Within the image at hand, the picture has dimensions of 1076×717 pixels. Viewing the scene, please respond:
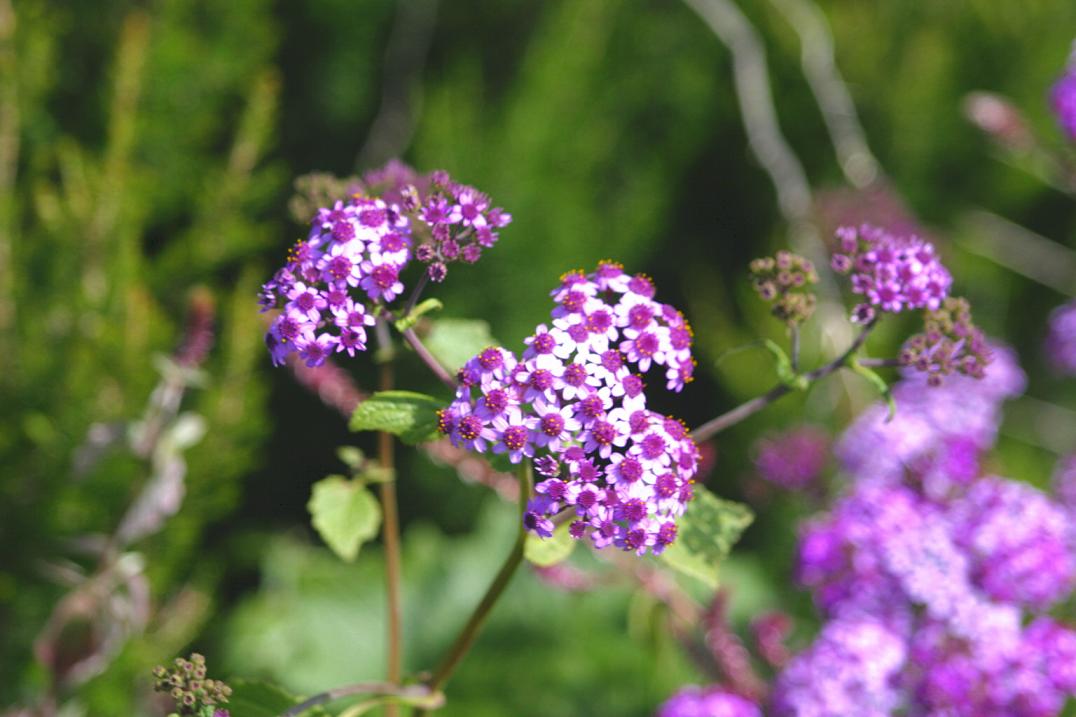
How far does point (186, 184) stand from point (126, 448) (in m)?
0.76

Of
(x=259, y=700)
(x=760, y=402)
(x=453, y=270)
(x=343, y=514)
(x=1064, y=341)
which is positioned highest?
(x=1064, y=341)

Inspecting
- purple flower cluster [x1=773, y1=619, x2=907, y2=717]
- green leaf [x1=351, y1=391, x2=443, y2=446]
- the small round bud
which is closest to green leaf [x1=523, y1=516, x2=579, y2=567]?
green leaf [x1=351, y1=391, x2=443, y2=446]

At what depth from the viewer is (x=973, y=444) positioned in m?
1.55

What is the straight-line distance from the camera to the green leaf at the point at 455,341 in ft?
3.43

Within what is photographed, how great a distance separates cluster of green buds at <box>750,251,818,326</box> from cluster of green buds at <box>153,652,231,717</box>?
1.80 ft

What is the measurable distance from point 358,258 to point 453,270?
1844mm

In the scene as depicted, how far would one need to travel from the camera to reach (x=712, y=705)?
53.2 inches

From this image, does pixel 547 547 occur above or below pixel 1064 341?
below

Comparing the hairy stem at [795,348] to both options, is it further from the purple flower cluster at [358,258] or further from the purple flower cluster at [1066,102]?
the purple flower cluster at [1066,102]

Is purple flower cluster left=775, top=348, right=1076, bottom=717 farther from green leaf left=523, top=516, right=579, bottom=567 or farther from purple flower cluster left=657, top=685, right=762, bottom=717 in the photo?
green leaf left=523, top=516, right=579, bottom=567

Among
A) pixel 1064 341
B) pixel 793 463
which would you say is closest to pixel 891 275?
pixel 793 463

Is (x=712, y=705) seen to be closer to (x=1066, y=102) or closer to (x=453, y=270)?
(x=1066, y=102)

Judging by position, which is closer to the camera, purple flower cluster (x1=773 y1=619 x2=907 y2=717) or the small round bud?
the small round bud

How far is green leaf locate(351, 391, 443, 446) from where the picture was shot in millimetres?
868
